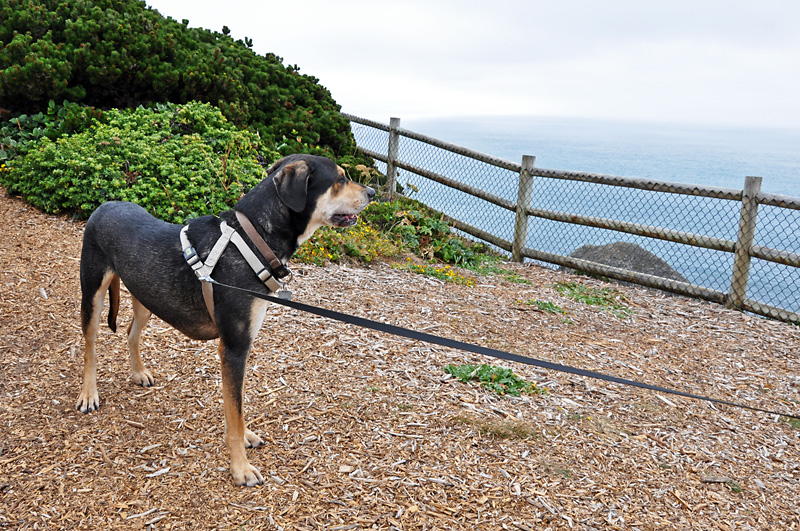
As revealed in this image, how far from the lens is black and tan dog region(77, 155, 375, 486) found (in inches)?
133

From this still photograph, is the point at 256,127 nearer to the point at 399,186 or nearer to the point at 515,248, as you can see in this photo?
the point at 399,186

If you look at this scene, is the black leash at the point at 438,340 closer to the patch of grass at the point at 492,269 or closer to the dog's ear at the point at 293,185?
the dog's ear at the point at 293,185

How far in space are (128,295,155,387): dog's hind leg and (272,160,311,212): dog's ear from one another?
155 centimetres

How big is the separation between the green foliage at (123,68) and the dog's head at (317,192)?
641cm

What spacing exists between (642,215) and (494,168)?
2.49 m

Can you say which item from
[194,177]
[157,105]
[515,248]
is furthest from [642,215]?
[157,105]

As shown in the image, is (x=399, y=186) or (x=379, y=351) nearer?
(x=379, y=351)

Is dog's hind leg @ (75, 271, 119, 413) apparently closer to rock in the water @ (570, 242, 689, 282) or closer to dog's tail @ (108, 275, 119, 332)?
dog's tail @ (108, 275, 119, 332)

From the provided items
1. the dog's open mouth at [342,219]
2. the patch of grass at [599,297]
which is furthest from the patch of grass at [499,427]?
the patch of grass at [599,297]

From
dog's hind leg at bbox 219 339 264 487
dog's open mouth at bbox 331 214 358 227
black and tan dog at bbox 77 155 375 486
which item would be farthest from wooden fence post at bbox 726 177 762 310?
dog's hind leg at bbox 219 339 264 487

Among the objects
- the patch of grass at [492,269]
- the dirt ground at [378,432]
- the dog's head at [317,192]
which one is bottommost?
the dirt ground at [378,432]

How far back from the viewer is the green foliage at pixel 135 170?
24.1 feet

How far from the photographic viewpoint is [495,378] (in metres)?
5.02

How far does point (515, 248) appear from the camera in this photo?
10219 millimetres
